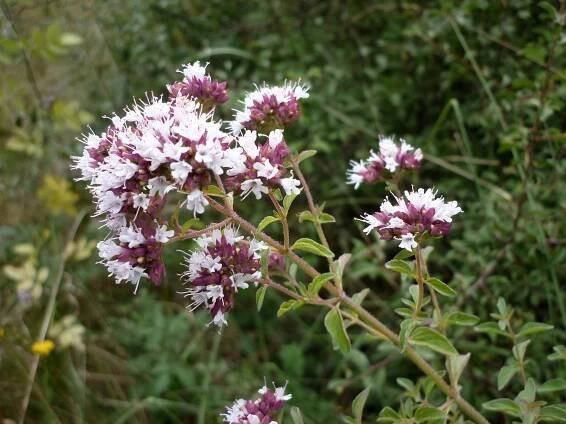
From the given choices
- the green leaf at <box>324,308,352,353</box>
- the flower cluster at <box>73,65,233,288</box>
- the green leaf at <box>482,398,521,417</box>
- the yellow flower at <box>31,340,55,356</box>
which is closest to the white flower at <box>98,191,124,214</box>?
the flower cluster at <box>73,65,233,288</box>

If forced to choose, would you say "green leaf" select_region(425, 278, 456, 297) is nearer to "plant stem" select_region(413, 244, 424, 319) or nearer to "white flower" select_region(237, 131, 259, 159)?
"plant stem" select_region(413, 244, 424, 319)

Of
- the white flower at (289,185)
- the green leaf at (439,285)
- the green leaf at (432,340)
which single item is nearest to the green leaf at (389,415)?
the green leaf at (432,340)

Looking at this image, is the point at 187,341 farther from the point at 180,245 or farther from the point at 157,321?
the point at 180,245

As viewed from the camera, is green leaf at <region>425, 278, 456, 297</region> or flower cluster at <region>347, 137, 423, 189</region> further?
flower cluster at <region>347, 137, 423, 189</region>

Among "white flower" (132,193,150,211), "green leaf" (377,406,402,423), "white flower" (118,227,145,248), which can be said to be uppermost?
"white flower" (132,193,150,211)

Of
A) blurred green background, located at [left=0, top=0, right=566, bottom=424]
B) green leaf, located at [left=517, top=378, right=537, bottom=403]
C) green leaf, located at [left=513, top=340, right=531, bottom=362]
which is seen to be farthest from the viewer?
blurred green background, located at [left=0, top=0, right=566, bottom=424]

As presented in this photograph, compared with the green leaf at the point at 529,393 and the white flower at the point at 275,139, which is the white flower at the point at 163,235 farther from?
the green leaf at the point at 529,393

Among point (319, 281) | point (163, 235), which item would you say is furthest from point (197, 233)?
point (319, 281)

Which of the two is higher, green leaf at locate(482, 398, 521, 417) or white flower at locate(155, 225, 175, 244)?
white flower at locate(155, 225, 175, 244)

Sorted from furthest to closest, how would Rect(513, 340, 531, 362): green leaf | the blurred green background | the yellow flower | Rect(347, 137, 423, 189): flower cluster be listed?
the yellow flower, the blurred green background, Rect(347, 137, 423, 189): flower cluster, Rect(513, 340, 531, 362): green leaf
